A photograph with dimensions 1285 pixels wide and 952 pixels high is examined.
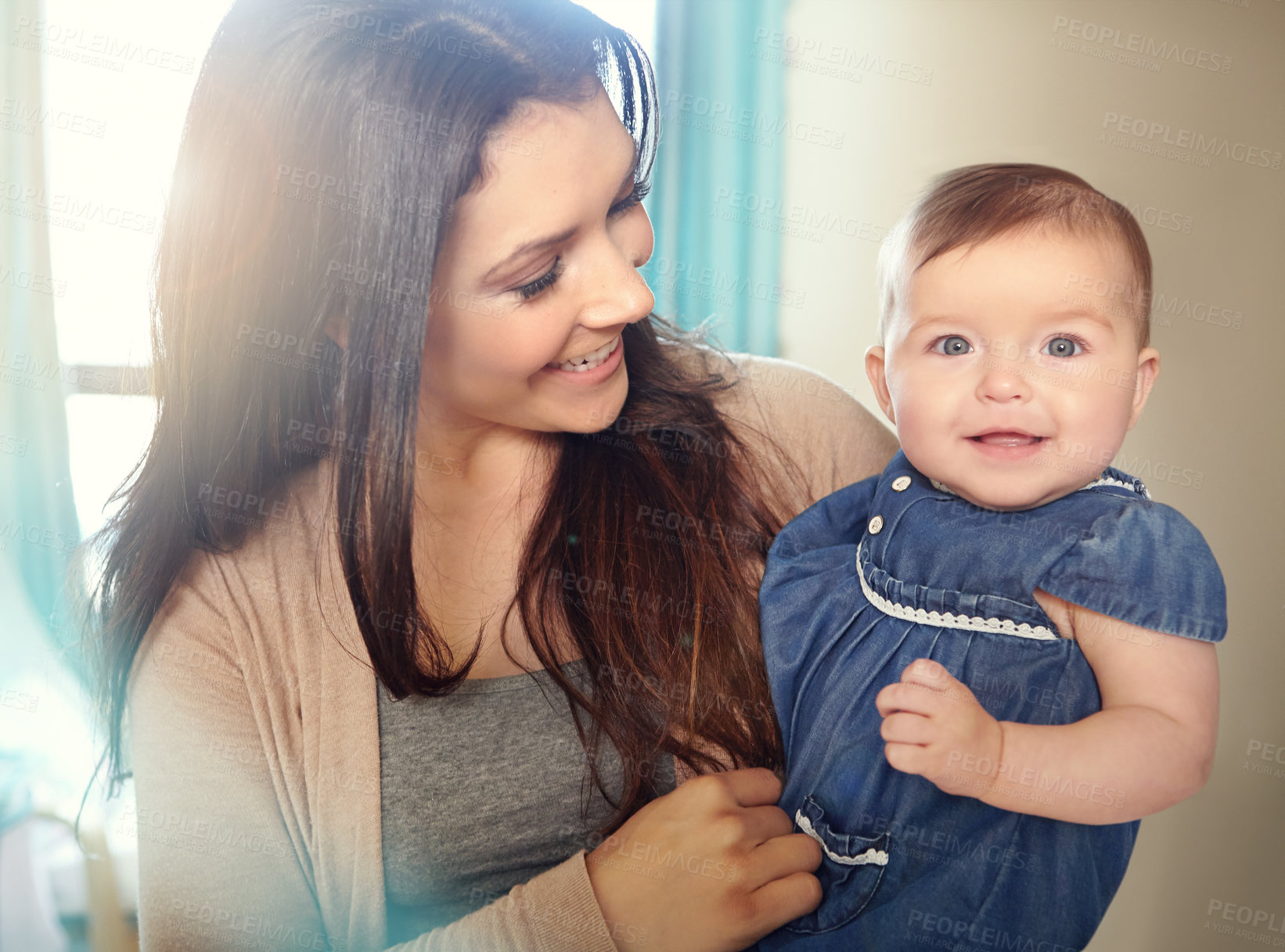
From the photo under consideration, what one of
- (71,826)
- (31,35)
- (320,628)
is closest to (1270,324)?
(320,628)

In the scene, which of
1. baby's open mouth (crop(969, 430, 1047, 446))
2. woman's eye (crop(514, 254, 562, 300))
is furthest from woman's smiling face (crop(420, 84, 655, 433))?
baby's open mouth (crop(969, 430, 1047, 446))

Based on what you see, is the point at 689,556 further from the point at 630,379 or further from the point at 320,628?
the point at 320,628

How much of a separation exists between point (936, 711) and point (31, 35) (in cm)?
252

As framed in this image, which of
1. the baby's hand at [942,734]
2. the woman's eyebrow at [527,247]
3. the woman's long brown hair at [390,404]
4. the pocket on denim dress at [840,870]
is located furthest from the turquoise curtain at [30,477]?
the baby's hand at [942,734]

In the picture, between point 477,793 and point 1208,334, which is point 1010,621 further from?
point 1208,334

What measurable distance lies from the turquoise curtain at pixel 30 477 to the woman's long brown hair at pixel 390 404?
1379 mm

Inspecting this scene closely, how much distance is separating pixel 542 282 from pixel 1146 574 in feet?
2.12

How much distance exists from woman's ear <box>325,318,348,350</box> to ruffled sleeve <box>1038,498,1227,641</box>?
2.53ft

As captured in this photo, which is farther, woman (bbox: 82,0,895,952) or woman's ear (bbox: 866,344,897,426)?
woman's ear (bbox: 866,344,897,426)

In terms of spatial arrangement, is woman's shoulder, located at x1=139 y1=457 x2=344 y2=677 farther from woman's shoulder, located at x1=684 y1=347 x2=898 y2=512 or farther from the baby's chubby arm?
the baby's chubby arm

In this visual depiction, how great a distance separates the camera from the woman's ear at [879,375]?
1.04 metres

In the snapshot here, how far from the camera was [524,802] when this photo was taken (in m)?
1.00

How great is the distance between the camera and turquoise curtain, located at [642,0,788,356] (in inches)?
95.6

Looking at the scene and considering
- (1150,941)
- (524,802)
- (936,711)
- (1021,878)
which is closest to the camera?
(936,711)
